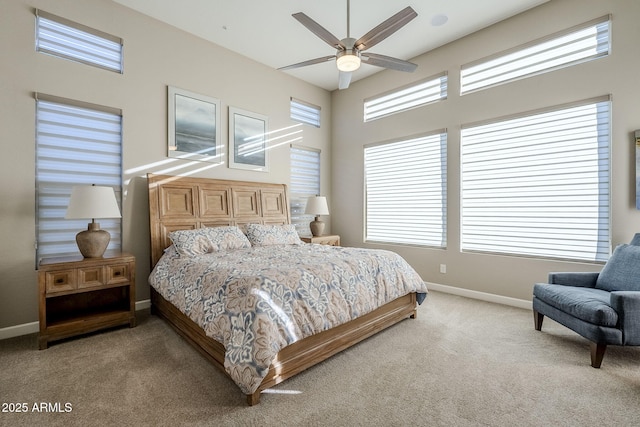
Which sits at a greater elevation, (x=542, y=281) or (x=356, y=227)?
(x=356, y=227)

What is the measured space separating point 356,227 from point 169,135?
3512 mm

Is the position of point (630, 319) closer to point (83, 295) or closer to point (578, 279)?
point (578, 279)

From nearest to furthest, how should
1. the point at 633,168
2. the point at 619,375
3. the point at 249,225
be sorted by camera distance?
the point at 619,375 < the point at 633,168 < the point at 249,225

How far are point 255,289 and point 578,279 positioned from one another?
10.4 feet

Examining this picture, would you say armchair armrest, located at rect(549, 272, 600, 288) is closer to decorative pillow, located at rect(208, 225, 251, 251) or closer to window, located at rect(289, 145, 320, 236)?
decorative pillow, located at rect(208, 225, 251, 251)

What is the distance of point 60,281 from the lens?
272cm

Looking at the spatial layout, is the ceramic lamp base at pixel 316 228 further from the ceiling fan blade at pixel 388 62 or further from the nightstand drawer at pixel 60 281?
the nightstand drawer at pixel 60 281

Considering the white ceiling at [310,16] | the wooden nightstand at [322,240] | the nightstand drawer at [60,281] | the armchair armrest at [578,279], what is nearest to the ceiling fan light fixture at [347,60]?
the white ceiling at [310,16]

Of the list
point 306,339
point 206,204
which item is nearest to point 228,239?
point 206,204

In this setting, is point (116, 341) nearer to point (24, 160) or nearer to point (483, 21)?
point (24, 160)

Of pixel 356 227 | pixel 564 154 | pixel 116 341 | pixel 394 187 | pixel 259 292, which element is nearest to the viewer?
pixel 259 292

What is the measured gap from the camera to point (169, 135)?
3.89 meters

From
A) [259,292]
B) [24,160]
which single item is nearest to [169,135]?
[24,160]

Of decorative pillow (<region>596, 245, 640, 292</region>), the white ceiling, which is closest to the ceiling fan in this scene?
the white ceiling
